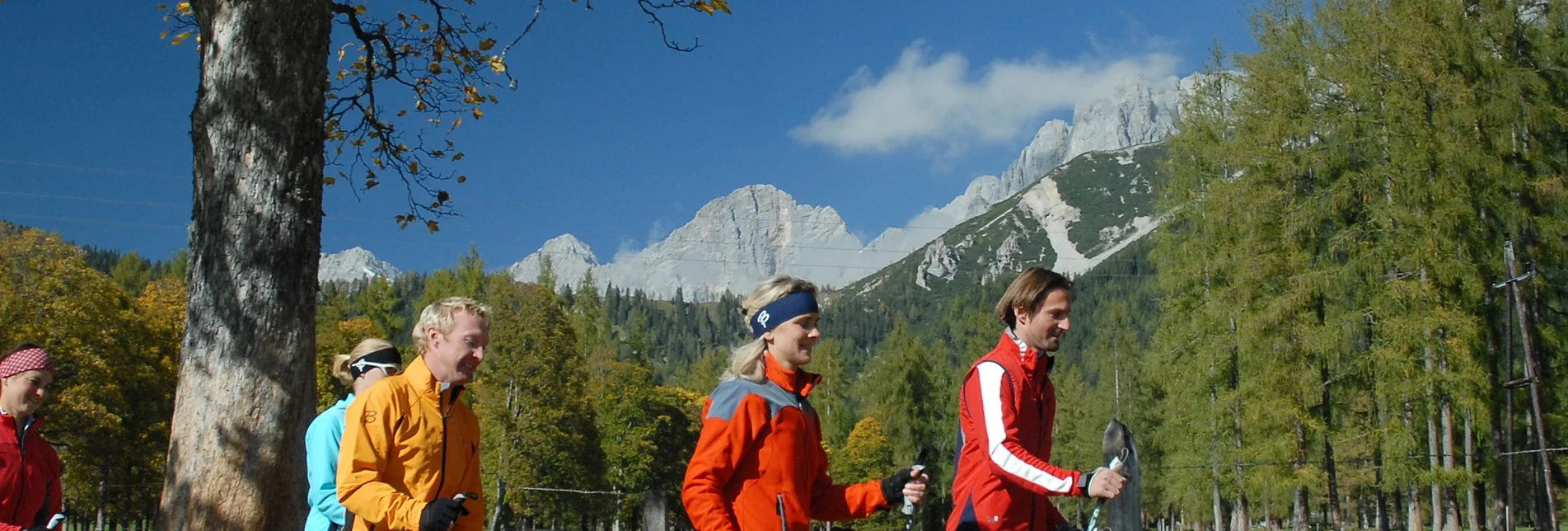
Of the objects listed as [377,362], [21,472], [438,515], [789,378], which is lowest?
[438,515]

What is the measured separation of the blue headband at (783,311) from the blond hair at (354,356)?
1.85 meters

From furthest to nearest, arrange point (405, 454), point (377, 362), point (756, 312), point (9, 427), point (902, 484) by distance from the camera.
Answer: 1. point (9, 427)
2. point (377, 362)
3. point (756, 312)
4. point (902, 484)
5. point (405, 454)

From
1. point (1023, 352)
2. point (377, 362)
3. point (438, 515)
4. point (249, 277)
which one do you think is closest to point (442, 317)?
point (438, 515)

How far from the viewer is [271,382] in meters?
5.13

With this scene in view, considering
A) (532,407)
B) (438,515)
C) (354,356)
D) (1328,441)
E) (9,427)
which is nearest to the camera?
(438,515)

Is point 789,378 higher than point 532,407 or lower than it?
lower

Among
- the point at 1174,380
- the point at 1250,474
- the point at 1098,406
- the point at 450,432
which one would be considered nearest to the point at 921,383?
the point at 1098,406

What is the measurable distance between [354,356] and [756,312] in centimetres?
199

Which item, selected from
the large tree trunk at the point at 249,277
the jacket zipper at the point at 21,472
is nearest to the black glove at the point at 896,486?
the large tree trunk at the point at 249,277

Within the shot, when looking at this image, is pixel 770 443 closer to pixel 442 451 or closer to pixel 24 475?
pixel 442 451

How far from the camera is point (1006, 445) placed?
13.4 feet

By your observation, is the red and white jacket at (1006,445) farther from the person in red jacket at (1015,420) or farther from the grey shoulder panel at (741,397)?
the grey shoulder panel at (741,397)

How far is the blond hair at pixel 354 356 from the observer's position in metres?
5.08

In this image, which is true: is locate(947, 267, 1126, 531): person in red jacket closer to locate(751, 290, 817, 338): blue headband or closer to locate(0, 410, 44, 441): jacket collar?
locate(751, 290, 817, 338): blue headband
